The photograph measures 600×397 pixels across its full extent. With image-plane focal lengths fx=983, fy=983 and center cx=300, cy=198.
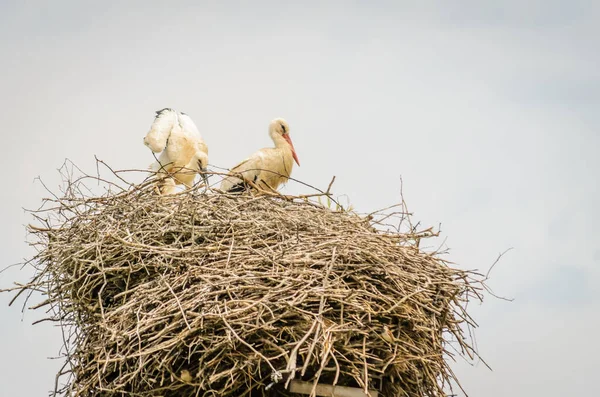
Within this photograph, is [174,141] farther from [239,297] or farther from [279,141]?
[239,297]

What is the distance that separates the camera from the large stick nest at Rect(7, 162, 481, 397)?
4711 millimetres

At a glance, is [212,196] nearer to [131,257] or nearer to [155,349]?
[131,257]

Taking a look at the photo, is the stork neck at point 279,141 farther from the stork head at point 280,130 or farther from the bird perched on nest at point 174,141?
the bird perched on nest at point 174,141

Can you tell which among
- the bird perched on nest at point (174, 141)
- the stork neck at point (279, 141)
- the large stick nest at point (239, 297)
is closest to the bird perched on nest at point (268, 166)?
the stork neck at point (279, 141)

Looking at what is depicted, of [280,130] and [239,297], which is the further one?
[280,130]

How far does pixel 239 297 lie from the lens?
4.80m

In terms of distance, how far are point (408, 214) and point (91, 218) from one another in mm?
1856

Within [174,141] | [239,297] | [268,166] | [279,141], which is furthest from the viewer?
[174,141]

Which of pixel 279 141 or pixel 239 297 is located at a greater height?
pixel 279 141

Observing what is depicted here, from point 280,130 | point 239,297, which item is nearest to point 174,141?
point 280,130

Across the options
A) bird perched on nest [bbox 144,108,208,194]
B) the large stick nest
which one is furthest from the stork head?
the large stick nest

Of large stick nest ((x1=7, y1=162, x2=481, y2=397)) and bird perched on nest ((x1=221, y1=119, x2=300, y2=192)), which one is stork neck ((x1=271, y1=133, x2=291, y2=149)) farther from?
large stick nest ((x1=7, y1=162, x2=481, y2=397))

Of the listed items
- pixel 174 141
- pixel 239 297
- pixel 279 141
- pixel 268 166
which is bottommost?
pixel 239 297

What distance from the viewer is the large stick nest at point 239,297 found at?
15.5 ft
